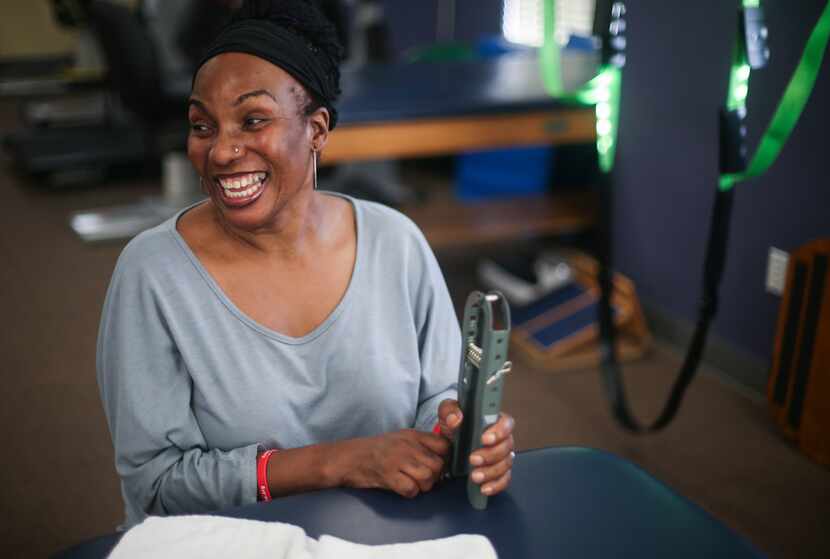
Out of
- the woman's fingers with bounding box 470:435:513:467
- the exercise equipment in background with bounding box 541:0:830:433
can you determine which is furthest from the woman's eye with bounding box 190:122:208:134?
the exercise equipment in background with bounding box 541:0:830:433

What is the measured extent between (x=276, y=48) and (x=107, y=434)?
0.60 meters

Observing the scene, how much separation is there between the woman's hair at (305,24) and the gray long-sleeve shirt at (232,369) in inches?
7.8

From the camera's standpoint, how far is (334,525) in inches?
31.0

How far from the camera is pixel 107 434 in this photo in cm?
115

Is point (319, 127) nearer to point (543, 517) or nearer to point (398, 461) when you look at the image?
point (398, 461)

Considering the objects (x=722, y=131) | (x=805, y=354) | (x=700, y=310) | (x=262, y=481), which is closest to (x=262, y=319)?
(x=262, y=481)

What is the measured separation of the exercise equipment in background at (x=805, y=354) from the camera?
2.08 m

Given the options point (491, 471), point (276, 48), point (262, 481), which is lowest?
point (262, 481)

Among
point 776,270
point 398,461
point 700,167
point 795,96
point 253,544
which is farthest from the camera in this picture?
point 700,167

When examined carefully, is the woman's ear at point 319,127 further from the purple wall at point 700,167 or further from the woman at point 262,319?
the purple wall at point 700,167

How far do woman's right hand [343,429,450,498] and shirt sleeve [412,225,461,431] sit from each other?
0.20 meters

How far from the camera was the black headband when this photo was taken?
956 mm

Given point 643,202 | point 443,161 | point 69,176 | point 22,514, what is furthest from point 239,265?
point 69,176

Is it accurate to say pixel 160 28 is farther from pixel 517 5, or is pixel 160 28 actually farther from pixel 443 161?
pixel 517 5
